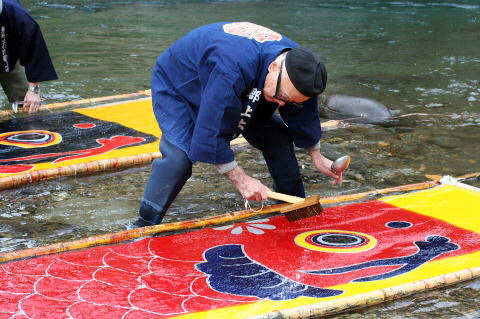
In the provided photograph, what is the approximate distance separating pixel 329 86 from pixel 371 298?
5.58 meters

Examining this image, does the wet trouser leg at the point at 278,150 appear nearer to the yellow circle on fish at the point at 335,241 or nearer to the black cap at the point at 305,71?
the yellow circle on fish at the point at 335,241

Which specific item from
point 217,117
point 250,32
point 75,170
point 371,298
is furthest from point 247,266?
point 75,170

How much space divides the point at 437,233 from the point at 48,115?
10.9 ft

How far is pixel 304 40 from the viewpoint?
11.0 m

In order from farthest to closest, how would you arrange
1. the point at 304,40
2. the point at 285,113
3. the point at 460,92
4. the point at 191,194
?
the point at 304,40 → the point at 460,92 → the point at 191,194 → the point at 285,113

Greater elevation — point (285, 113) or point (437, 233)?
point (285, 113)

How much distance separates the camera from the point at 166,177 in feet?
9.72

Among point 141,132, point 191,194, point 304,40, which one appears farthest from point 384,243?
point 304,40

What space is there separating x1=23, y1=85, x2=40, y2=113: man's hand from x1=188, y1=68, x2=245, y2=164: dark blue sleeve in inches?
110

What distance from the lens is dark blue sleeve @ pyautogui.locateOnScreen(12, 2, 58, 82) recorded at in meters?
4.81

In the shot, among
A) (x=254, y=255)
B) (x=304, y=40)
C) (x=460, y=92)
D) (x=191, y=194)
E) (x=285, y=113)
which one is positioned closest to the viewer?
(x=254, y=255)

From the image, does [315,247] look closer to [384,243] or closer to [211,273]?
[384,243]

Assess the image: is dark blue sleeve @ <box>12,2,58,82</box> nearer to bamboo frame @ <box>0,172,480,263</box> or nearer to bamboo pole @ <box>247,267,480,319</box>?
bamboo frame @ <box>0,172,480,263</box>

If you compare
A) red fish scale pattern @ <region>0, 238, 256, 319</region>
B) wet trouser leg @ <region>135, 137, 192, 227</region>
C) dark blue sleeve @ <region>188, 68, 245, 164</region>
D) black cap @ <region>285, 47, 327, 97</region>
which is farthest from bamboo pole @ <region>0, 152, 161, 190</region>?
black cap @ <region>285, 47, 327, 97</region>
